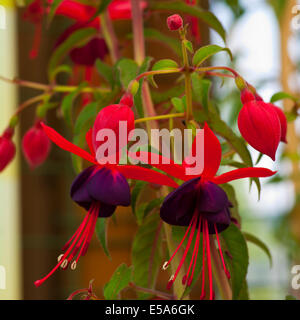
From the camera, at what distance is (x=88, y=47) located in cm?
58

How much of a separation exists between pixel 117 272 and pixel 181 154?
4.5 inches

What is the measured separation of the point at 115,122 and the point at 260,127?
9 centimetres

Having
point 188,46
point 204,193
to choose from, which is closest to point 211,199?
point 204,193

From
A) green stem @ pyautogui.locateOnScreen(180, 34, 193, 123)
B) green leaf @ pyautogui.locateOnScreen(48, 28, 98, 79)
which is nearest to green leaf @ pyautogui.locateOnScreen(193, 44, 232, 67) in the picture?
green stem @ pyautogui.locateOnScreen(180, 34, 193, 123)

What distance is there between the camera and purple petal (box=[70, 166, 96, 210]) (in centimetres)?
34

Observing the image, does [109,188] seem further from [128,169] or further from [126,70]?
[126,70]

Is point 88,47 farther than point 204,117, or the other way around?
point 88,47

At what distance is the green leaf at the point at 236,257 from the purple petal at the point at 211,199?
0.09 metres

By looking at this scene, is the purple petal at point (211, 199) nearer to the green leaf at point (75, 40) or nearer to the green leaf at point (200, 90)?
the green leaf at point (200, 90)

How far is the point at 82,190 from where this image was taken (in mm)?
342

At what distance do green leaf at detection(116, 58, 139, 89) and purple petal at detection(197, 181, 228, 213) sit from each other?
0.15 metres

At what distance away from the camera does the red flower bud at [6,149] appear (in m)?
0.51
